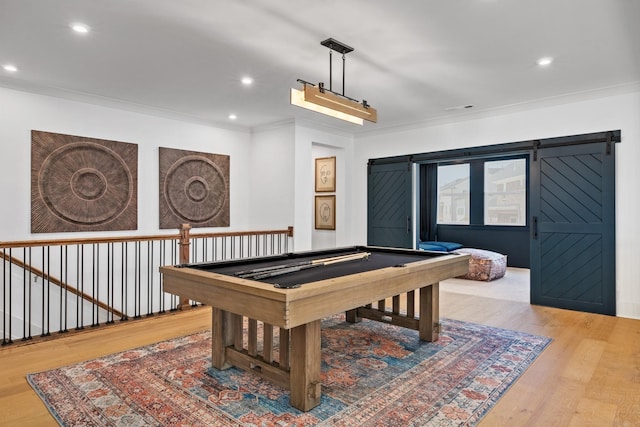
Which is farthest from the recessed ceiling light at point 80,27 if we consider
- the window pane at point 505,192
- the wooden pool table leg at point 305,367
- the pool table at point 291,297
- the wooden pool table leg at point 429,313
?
the window pane at point 505,192

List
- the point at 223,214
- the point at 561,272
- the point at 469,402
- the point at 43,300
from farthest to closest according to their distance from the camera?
the point at 223,214 → the point at 561,272 → the point at 43,300 → the point at 469,402

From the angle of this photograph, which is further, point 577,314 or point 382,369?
point 577,314

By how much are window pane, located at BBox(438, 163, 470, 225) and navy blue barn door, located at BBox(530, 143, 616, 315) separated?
12.6ft

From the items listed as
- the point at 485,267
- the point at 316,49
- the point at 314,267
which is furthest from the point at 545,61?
the point at 485,267

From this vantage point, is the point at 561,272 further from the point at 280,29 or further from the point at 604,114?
the point at 280,29

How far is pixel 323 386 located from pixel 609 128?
4301 mm

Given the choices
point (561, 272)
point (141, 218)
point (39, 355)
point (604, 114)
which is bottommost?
point (39, 355)

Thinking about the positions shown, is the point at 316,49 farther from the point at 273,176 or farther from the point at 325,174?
the point at 325,174

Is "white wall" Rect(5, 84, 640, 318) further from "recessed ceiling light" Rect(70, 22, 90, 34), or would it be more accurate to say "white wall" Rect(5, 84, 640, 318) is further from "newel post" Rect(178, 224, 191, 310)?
"recessed ceiling light" Rect(70, 22, 90, 34)

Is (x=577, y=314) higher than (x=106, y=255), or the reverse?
(x=106, y=255)

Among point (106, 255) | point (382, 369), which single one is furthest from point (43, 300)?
point (382, 369)

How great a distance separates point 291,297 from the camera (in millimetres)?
1974

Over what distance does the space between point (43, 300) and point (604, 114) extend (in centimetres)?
645

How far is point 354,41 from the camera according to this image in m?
3.13
